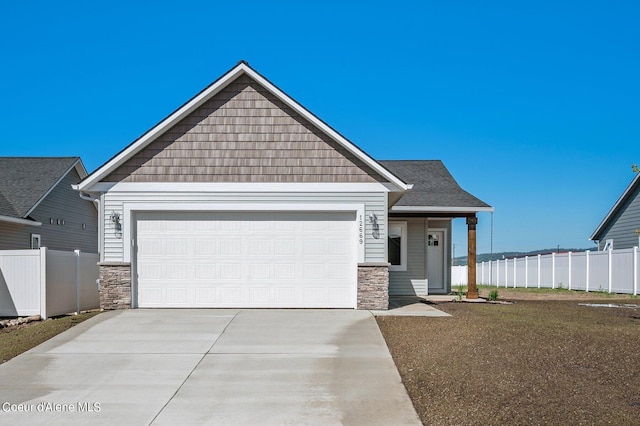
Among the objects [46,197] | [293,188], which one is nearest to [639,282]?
[293,188]

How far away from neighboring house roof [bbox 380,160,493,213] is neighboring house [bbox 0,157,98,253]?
13.0m

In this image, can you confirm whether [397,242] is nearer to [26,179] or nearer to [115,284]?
[115,284]

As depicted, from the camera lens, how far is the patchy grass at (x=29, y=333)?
10508mm

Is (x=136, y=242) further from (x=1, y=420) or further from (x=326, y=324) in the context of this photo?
(x=1, y=420)

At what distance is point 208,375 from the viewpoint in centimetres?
883

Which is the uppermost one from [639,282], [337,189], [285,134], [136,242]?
[285,134]

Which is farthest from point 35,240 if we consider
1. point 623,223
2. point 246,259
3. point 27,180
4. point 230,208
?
point 623,223

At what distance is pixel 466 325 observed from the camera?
476 inches

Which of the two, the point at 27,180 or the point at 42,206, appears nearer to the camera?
the point at 42,206

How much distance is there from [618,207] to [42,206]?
26.7 meters

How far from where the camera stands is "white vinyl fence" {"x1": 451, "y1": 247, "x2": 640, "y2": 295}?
23.4m

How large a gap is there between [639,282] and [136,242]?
1795 cm

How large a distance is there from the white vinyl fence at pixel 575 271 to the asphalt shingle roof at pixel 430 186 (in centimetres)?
767

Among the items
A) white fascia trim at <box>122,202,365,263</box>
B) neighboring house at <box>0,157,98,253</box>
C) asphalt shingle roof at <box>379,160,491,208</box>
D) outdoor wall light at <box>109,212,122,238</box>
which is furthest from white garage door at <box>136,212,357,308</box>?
neighboring house at <box>0,157,98,253</box>
